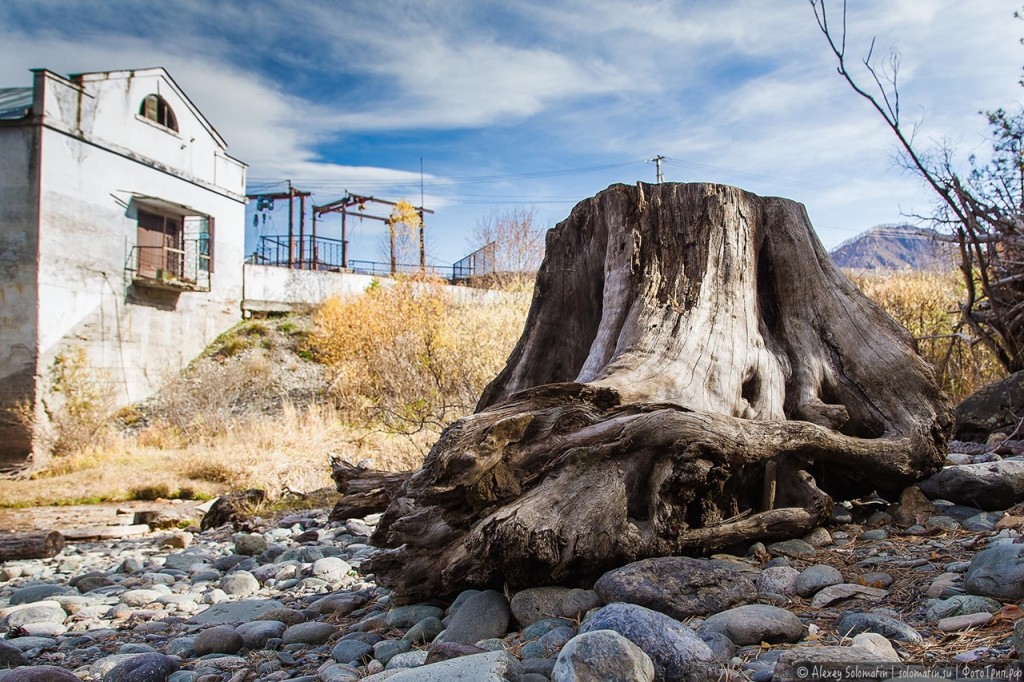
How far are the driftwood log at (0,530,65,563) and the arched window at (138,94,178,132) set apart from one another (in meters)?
16.5

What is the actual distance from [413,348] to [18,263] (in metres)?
9.88

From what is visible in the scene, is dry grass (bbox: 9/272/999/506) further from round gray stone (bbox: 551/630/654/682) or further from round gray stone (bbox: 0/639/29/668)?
round gray stone (bbox: 0/639/29/668)

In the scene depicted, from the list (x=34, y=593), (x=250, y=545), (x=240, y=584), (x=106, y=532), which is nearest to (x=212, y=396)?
(x=106, y=532)

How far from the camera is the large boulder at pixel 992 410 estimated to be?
577 cm

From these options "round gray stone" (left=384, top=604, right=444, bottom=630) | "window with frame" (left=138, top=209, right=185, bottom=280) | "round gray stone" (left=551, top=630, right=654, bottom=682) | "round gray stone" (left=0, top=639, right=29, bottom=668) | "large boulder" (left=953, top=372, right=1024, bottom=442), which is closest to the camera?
"round gray stone" (left=551, top=630, right=654, bottom=682)

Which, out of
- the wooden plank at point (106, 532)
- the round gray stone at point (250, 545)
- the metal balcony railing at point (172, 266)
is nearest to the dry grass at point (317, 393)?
the wooden plank at point (106, 532)

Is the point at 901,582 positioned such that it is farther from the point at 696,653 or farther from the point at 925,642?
the point at 696,653

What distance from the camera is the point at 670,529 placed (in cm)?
273

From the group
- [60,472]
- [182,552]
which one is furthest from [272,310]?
[182,552]

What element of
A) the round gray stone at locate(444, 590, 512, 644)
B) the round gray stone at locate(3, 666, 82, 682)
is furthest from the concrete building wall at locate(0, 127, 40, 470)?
the round gray stone at locate(444, 590, 512, 644)

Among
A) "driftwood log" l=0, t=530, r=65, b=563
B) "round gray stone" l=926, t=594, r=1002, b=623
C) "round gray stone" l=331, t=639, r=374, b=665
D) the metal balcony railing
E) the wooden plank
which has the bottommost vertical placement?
the wooden plank

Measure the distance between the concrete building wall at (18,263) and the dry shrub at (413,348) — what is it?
7.18 meters

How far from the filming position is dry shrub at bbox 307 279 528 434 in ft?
40.2

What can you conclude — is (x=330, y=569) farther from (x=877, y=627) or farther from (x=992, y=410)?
(x=992, y=410)
